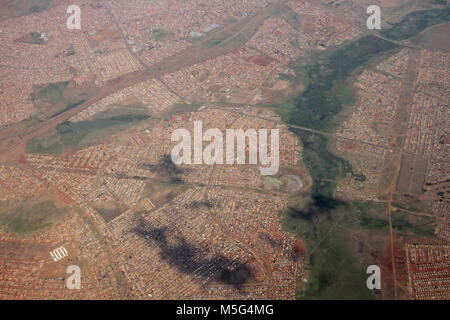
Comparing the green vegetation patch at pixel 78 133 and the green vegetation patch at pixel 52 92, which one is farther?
the green vegetation patch at pixel 52 92

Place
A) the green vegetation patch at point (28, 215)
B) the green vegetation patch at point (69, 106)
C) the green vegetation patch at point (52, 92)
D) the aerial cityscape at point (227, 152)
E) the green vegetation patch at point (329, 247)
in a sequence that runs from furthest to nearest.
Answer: the green vegetation patch at point (52, 92) → the green vegetation patch at point (69, 106) → the green vegetation patch at point (28, 215) → the aerial cityscape at point (227, 152) → the green vegetation patch at point (329, 247)

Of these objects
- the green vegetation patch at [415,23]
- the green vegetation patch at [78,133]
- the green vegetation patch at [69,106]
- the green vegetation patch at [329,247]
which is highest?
the green vegetation patch at [415,23]

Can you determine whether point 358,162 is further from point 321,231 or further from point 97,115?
point 97,115

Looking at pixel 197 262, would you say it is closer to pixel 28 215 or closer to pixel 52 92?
pixel 28 215

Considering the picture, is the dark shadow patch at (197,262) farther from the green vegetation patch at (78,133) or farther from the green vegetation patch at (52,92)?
the green vegetation patch at (52,92)

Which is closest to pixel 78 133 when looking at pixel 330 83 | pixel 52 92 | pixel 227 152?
pixel 52 92

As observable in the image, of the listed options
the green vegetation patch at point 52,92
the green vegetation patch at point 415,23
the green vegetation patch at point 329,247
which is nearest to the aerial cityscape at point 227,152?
the green vegetation patch at point 329,247

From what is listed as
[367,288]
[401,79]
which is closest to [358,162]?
[367,288]

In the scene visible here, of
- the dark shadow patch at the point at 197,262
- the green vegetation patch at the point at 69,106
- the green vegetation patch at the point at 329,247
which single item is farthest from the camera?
the green vegetation patch at the point at 69,106
